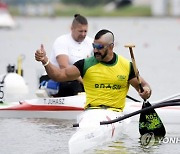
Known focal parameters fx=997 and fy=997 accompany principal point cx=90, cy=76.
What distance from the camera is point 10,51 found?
39250mm

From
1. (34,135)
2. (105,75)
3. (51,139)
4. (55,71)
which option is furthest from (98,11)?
(55,71)

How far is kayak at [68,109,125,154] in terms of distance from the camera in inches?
484

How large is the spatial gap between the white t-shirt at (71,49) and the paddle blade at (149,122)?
2907mm

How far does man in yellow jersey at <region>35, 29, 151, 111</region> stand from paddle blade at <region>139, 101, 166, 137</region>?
0.33 m

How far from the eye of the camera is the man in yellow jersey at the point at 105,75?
13.0 m

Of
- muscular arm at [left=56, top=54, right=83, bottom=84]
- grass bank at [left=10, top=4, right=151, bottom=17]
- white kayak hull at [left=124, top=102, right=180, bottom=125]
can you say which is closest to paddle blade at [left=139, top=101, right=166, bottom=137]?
white kayak hull at [left=124, top=102, right=180, bottom=125]

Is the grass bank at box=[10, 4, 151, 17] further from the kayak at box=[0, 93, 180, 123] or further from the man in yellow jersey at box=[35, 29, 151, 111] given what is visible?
the man in yellow jersey at box=[35, 29, 151, 111]

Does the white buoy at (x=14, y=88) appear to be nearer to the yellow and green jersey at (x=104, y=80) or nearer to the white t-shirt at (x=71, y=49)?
the white t-shirt at (x=71, y=49)

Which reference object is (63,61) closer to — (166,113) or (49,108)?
(49,108)

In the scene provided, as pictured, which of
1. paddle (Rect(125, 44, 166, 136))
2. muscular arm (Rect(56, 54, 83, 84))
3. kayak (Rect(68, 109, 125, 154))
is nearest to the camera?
kayak (Rect(68, 109, 125, 154))

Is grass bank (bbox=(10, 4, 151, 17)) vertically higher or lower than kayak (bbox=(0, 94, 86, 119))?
higher

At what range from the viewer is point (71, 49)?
53.2 feet

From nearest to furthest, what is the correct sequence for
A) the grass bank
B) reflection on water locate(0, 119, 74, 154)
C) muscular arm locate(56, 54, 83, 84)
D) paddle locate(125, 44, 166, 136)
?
paddle locate(125, 44, 166, 136) < reflection on water locate(0, 119, 74, 154) < muscular arm locate(56, 54, 83, 84) < the grass bank

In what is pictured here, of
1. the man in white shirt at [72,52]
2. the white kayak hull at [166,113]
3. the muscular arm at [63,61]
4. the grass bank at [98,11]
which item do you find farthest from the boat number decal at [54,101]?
the grass bank at [98,11]
